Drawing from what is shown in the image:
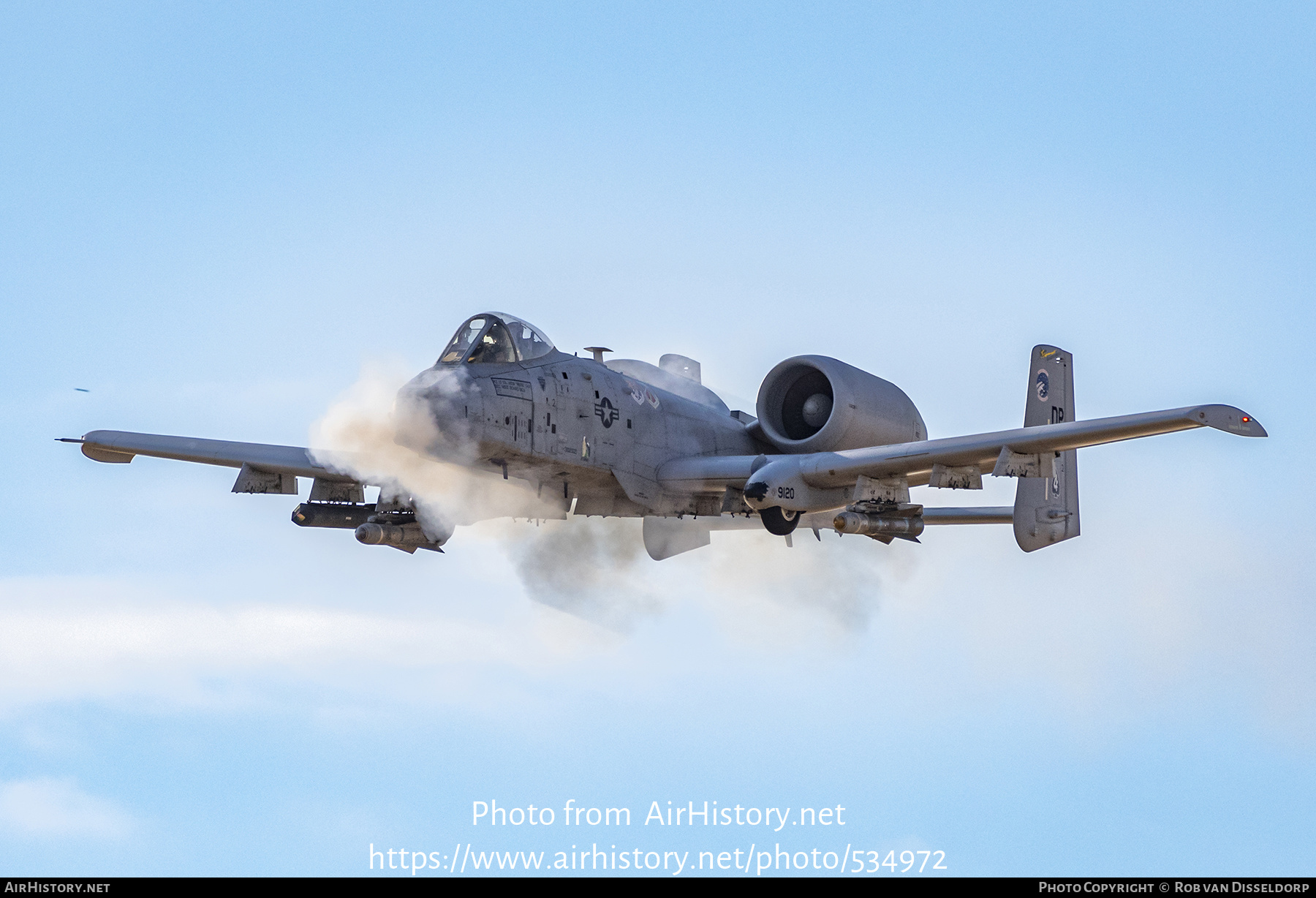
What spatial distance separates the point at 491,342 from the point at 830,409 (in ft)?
20.1

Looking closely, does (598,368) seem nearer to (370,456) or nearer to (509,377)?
(509,377)

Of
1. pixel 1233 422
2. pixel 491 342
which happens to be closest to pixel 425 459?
pixel 491 342

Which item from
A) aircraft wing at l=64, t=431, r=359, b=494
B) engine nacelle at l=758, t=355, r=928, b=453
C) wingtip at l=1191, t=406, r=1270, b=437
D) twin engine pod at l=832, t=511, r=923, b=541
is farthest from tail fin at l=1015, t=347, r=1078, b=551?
aircraft wing at l=64, t=431, r=359, b=494

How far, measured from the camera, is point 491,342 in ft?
67.9

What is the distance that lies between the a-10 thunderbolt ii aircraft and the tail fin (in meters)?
0.03

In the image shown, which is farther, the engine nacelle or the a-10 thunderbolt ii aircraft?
the engine nacelle

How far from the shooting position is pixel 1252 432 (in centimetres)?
1705

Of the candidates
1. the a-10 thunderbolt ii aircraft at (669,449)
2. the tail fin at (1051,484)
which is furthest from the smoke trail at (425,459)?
the tail fin at (1051,484)

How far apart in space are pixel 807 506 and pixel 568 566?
4.24m

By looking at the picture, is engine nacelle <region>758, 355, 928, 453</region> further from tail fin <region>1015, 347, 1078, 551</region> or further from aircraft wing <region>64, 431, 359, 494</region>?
aircraft wing <region>64, 431, 359, 494</region>

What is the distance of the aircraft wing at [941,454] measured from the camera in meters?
17.7

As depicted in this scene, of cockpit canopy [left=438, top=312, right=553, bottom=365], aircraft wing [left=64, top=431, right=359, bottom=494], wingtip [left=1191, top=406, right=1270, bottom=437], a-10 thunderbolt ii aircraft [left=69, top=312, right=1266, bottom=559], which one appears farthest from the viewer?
aircraft wing [left=64, top=431, right=359, bottom=494]

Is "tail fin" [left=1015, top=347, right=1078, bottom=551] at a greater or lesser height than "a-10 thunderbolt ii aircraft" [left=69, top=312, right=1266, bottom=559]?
greater

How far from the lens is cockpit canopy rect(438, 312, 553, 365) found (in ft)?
67.4
